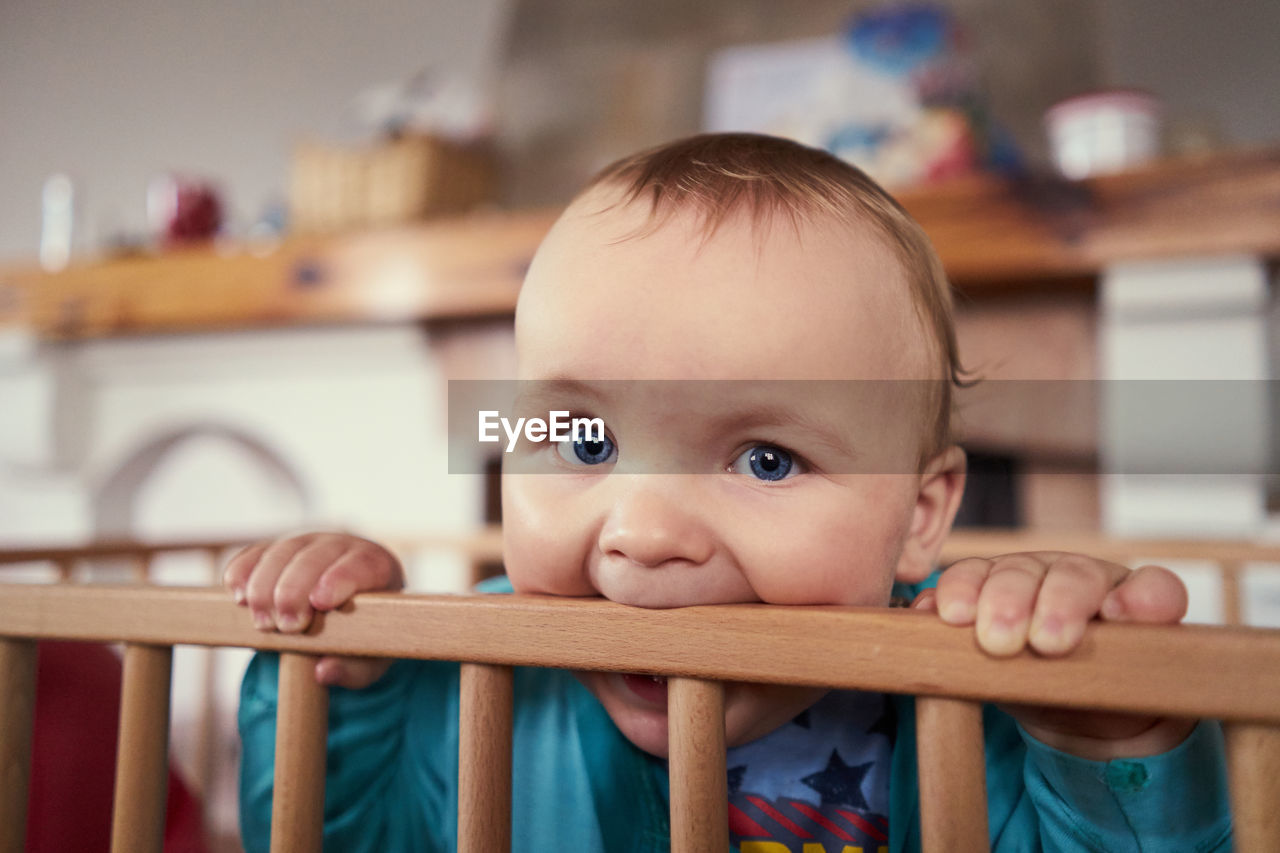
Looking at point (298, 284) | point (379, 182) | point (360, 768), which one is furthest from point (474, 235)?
point (360, 768)

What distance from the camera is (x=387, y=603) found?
386 mm

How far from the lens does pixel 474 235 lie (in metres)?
1.56

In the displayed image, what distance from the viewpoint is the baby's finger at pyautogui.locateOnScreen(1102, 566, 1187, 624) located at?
1.05 feet

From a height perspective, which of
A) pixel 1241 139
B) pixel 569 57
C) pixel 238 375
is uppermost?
pixel 569 57

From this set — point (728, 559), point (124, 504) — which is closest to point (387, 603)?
point (728, 559)

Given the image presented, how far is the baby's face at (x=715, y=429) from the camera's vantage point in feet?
1.39

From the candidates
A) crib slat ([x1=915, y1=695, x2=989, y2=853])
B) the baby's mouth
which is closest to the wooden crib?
crib slat ([x1=915, y1=695, x2=989, y2=853])

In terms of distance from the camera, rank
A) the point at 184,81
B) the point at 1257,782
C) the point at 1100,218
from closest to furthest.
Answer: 1. the point at 1257,782
2. the point at 1100,218
3. the point at 184,81

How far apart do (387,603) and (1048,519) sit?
1.40 meters

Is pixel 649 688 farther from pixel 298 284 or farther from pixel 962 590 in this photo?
pixel 298 284

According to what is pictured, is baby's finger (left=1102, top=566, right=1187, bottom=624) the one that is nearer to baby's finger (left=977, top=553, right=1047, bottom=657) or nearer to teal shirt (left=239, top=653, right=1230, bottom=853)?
baby's finger (left=977, top=553, right=1047, bottom=657)

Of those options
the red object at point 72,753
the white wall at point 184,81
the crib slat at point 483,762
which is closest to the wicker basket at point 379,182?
the white wall at point 184,81

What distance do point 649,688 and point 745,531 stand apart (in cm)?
11

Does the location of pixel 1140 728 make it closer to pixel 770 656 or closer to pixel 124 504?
pixel 770 656
